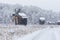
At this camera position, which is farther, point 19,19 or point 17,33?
point 19,19

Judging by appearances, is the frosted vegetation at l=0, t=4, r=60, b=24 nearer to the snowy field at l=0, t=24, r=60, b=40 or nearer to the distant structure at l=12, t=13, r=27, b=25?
the distant structure at l=12, t=13, r=27, b=25

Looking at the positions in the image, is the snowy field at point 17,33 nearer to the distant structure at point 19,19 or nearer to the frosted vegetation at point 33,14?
the distant structure at point 19,19

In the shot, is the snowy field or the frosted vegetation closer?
the snowy field

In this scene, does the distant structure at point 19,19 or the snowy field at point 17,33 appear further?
the distant structure at point 19,19

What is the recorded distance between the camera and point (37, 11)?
72375mm

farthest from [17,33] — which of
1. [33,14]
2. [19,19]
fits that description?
[33,14]

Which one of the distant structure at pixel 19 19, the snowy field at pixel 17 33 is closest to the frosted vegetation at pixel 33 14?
the distant structure at pixel 19 19

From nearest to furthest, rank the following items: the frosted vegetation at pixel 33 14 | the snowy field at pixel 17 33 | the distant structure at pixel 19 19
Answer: the snowy field at pixel 17 33 < the distant structure at pixel 19 19 < the frosted vegetation at pixel 33 14

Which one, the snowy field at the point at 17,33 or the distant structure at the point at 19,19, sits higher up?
the snowy field at the point at 17,33

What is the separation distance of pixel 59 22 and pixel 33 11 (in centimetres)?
1865

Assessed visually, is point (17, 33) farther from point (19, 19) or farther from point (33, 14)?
point (33, 14)

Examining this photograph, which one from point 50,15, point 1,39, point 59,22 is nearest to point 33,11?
point 50,15

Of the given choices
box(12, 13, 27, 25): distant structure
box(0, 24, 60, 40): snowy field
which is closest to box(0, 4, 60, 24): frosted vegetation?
box(12, 13, 27, 25): distant structure

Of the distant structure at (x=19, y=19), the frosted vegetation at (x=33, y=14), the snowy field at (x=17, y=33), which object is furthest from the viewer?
the frosted vegetation at (x=33, y=14)
